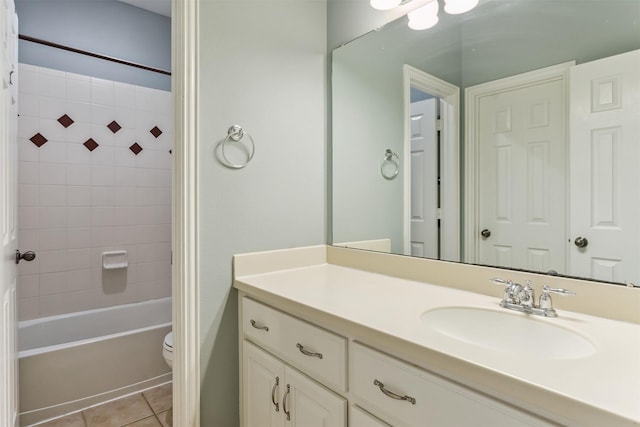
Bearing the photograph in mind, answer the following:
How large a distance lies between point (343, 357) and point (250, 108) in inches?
42.7

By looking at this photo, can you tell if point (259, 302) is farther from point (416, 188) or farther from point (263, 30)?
point (263, 30)

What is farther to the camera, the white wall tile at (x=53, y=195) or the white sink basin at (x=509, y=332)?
the white wall tile at (x=53, y=195)

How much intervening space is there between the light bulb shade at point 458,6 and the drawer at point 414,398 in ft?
4.13

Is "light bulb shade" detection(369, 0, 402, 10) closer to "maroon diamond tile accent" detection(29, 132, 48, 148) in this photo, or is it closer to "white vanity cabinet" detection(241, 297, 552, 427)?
"white vanity cabinet" detection(241, 297, 552, 427)

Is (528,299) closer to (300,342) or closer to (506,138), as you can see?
(506,138)

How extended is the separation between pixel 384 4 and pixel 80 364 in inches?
95.8

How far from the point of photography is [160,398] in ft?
6.65

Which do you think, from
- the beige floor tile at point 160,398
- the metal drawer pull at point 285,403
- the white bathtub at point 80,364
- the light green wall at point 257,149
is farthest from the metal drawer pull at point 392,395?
the white bathtub at point 80,364

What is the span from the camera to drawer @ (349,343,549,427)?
654 millimetres

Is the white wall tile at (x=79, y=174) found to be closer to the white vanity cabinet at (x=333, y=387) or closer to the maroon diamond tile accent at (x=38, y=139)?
the maroon diamond tile accent at (x=38, y=139)

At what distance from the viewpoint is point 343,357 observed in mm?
955

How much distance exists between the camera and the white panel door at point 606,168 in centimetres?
92

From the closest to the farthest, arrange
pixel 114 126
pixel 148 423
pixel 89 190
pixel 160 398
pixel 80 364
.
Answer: pixel 148 423, pixel 80 364, pixel 160 398, pixel 89 190, pixel 114 126

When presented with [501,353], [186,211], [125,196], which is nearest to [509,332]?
[501,353]
